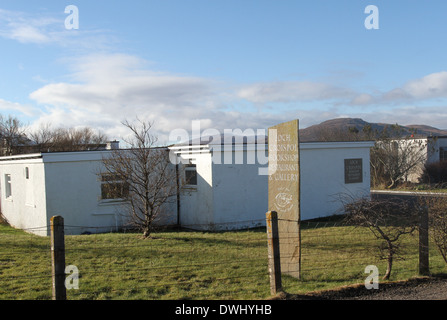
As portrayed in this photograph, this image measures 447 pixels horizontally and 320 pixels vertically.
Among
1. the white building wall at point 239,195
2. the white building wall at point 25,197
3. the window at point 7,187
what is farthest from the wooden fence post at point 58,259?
the window at point 7,187

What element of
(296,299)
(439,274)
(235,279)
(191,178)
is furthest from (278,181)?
(191,178)

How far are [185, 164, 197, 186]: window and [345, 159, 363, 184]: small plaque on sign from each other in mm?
6561

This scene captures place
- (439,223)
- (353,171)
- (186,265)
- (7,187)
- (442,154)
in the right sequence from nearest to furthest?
1. (439,223)
2. (186,265)
3. (353,171)
4. (7,187)
5. (442,154)

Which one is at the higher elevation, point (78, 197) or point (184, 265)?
point (78, 197)

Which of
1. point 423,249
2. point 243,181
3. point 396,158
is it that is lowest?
point 423,249

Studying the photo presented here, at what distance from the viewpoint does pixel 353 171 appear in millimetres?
18391

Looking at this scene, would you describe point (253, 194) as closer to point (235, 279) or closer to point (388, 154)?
point (235, 279)

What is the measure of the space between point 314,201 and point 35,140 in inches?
1281

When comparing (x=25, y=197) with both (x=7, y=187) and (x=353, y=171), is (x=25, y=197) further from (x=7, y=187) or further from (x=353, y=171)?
(x=353, y=171)

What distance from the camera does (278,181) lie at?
7.92 m

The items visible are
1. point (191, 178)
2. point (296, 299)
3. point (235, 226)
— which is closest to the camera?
point (296, 299)

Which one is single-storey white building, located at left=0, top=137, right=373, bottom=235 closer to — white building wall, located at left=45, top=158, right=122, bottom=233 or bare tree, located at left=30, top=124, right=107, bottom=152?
white building wall, located at left=45, top=158, right=122, bottom=233

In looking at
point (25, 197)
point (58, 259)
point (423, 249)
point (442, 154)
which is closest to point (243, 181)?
point (25, 197)

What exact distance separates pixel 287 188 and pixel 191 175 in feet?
30.5
